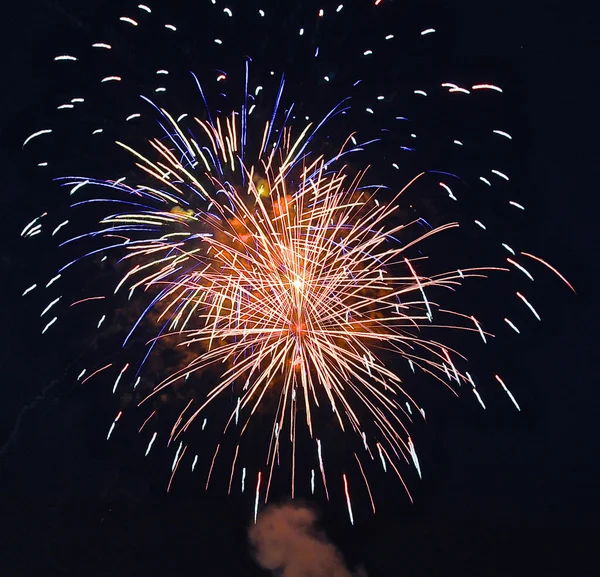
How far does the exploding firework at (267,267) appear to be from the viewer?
246 inches

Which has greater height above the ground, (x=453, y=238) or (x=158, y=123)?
(x=158, y=123)

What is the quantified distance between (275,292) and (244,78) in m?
2.49

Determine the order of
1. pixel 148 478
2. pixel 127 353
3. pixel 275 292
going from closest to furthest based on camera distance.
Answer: pixel 275 292 < pixel 127 353 < pixel 148 478

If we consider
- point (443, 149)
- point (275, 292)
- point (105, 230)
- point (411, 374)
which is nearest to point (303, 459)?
point (411, 374)

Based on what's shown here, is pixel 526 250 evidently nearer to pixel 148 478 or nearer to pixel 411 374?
pixel 411 374

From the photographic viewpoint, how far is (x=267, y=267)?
6238 mm

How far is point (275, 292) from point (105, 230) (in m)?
2.21

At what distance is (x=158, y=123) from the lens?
656cm

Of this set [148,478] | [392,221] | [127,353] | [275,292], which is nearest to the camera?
[275,292]

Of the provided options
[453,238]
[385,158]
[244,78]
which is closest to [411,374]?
[453,238]

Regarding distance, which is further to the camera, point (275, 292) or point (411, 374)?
point (411, 374)

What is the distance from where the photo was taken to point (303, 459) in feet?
24.0

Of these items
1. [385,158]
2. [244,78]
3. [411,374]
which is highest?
[244,78]

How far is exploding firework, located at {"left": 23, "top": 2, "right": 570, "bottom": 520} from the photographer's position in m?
6.26
